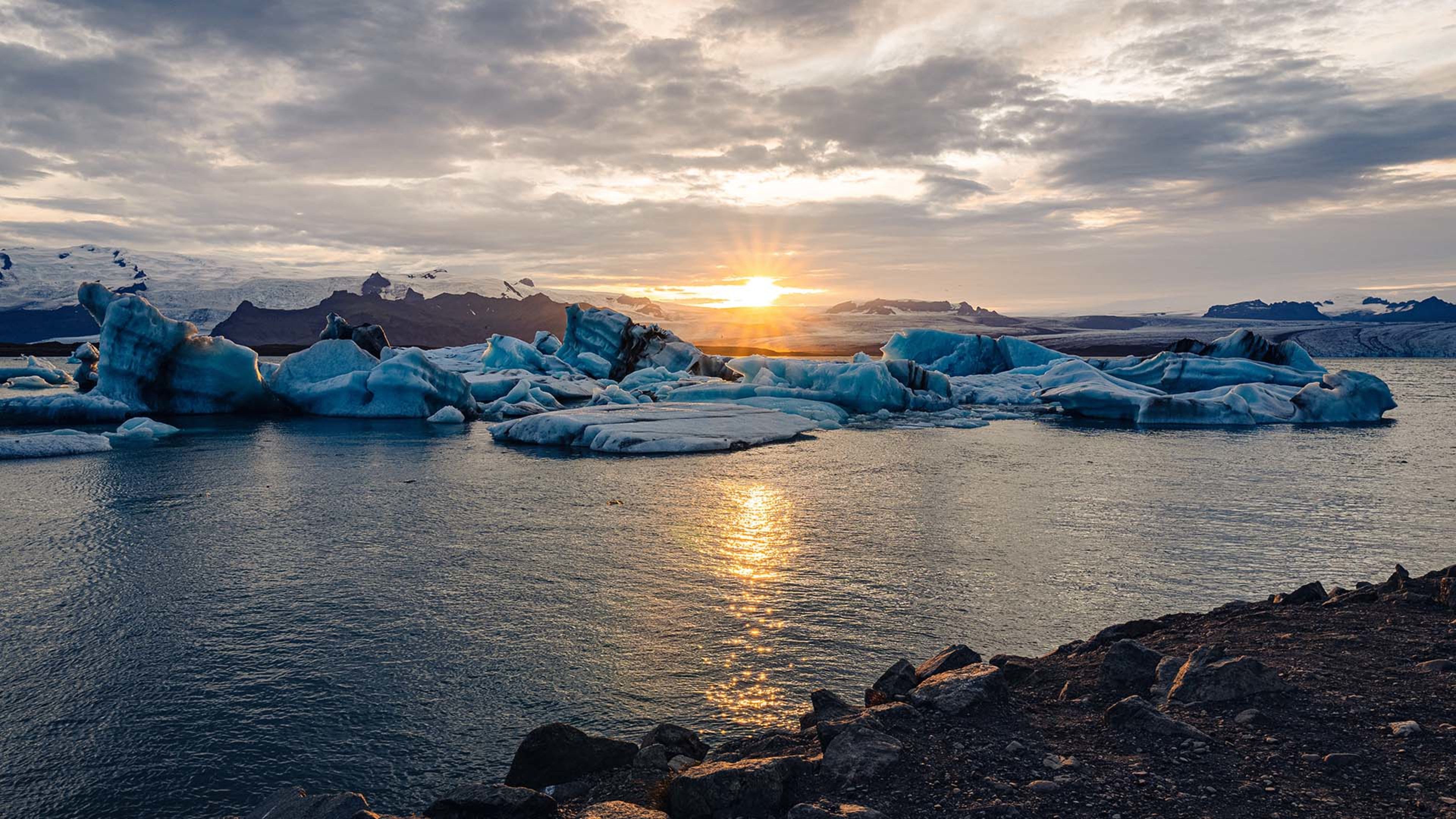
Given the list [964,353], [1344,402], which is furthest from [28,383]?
[1344,402]

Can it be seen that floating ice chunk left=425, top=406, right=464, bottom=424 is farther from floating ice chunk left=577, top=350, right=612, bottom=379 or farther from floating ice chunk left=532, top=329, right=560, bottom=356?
floating ice chunk left=532, top=329, right=560, bottom=356

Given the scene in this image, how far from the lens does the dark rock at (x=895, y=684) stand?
408 cm

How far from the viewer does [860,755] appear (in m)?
3.26

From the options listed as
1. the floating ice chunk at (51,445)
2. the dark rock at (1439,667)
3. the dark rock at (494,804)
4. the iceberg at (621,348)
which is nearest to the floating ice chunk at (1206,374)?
the iceberg at (621,348)

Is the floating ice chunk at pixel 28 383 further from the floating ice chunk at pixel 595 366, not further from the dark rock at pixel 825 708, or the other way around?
the dark rock at pixel 825 708

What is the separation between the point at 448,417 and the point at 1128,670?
72.1 ft

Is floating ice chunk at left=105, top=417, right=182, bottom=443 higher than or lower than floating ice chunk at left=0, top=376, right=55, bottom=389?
lower

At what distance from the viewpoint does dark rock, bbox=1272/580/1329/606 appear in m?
5.61

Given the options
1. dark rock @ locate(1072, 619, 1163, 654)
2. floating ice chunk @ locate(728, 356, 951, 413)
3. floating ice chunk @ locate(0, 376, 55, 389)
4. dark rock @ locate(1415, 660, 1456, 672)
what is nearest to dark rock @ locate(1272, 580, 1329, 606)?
dark rock @ locate(1072, 619, 1163, 654)

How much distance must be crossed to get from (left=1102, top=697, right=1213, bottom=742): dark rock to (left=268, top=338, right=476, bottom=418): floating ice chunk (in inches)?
927

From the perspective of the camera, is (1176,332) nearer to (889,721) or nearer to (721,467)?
(721,467)

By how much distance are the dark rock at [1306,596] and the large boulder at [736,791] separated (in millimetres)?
4322

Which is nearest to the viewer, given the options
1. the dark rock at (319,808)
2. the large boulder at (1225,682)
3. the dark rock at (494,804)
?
the dark rock at (319,808)

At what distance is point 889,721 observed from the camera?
11.8ft
